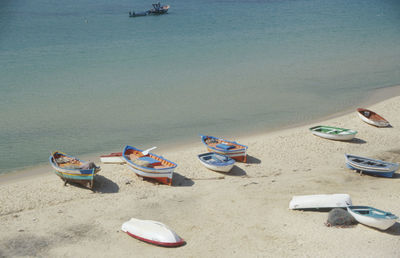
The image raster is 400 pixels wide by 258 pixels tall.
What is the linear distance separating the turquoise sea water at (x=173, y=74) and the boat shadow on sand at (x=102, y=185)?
16.7ft

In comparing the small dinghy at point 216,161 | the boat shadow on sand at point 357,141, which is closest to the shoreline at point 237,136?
the small dinghy at point 216,161

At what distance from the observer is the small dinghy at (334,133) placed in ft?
84.0

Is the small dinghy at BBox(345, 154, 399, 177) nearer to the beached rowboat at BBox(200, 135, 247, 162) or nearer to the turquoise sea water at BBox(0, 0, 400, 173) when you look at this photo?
the beached rowboat at BBox(200, 135, 247, 162)

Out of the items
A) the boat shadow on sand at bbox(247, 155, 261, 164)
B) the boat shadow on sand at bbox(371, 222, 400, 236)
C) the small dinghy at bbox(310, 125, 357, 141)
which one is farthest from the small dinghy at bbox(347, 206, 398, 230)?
the small dinghy at bbox(310, 125, 357, 141)

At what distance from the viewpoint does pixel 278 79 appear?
4012 centimetres

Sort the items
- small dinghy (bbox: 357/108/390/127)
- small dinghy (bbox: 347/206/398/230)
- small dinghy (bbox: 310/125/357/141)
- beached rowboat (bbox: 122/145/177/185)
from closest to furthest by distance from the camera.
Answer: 1. small dinghy (bbox: 347/206/398/230)
2. beached rowboat (bbox: 122/145/177/185)
3. small dinghy (bbox: 310/125/357/141)
4. small dinghy (bbox: 357/108/390/127)

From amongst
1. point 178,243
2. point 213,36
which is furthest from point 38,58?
point 178,243

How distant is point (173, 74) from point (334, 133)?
1998 centimetres

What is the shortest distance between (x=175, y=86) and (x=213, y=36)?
861 inches

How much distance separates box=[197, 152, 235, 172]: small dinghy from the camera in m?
21.9

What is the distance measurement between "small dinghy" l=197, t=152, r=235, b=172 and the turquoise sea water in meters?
5.13

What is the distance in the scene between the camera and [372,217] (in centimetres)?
1605

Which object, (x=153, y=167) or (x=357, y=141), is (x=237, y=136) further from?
(x=153, y=167)

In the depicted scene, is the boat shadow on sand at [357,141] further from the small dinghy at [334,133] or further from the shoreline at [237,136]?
the shoreline at [237,136]
